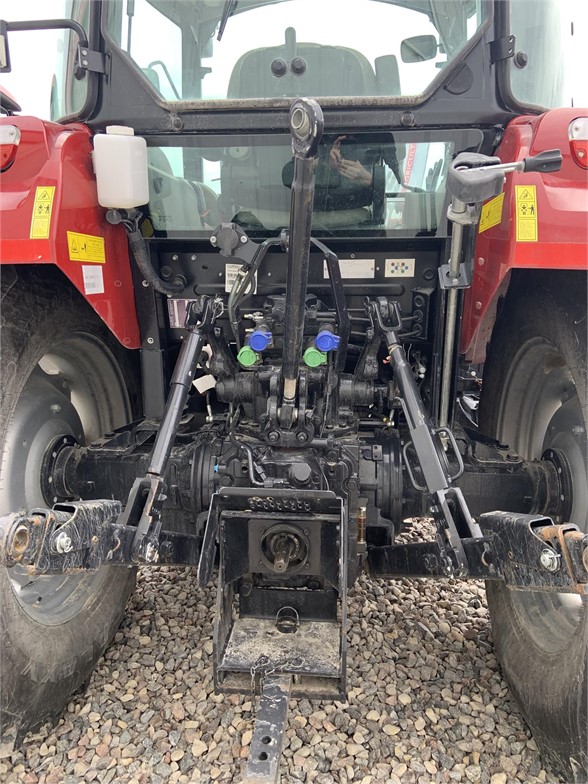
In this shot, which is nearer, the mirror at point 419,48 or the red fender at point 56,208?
the red fender at point 56,208

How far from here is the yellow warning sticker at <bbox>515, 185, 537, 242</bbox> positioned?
1520 mm

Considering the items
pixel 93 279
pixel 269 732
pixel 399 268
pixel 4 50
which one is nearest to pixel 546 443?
pixel 399 268

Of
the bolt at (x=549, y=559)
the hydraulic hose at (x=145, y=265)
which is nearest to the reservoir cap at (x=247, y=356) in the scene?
the hydraulic hose at (x=145, y=265)

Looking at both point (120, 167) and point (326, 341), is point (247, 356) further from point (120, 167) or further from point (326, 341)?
point (120, 167)

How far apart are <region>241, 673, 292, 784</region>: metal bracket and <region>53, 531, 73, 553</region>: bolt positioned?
624 millimetres

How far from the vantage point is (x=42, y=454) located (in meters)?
1.92

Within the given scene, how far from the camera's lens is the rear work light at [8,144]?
5.23 feet

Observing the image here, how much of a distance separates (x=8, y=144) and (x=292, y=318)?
3.25ft

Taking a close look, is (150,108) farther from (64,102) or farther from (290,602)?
(290,602)

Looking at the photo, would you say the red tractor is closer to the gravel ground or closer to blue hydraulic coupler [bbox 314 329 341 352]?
blue hydraulic coupler [bbox 314 329 341 352]

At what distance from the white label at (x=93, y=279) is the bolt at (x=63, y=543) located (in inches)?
34.3

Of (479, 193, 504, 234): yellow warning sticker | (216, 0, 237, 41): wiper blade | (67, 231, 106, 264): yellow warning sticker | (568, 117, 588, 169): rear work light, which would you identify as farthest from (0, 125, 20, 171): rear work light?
(568, 117, 588, 169): rear work light

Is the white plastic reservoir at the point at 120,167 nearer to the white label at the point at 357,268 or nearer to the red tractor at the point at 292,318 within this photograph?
the red tractor at the point at 292,318

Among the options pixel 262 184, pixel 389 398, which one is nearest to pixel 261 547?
pixel 389 398
